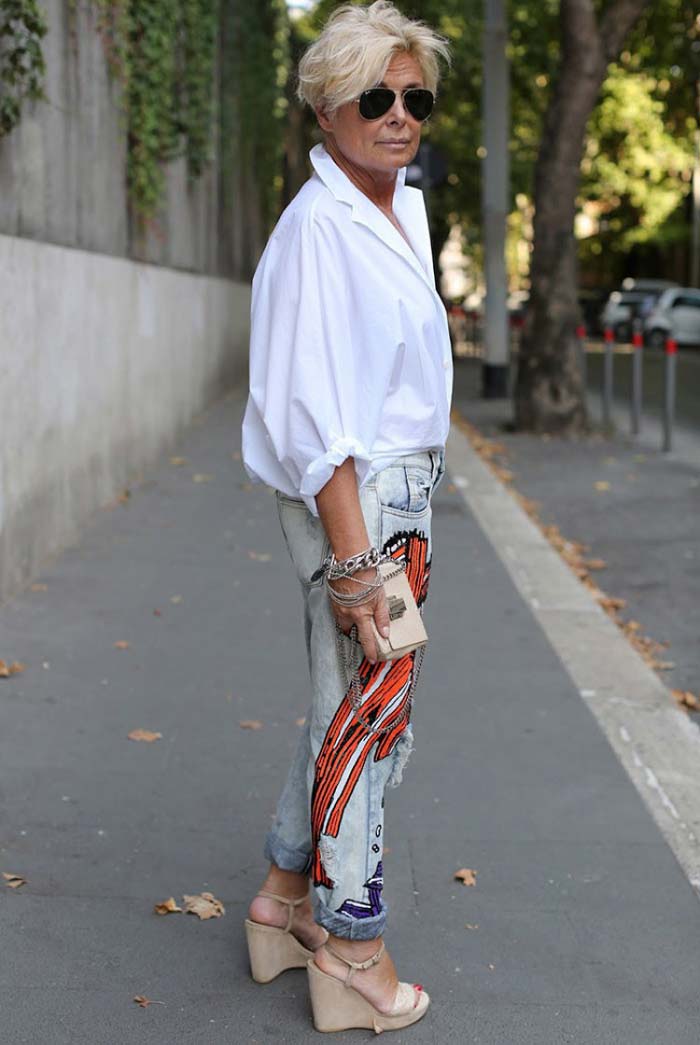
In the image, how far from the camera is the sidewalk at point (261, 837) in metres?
3.23

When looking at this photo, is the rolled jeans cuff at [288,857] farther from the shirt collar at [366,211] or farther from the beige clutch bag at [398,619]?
the shirt collar at [366,211]

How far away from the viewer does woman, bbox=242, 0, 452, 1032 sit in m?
2.86

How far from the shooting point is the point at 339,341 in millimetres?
2840

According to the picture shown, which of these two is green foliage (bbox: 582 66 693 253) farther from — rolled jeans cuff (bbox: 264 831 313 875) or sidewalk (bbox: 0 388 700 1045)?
rolled jeans cuff (bbox: 264 831 313 875)

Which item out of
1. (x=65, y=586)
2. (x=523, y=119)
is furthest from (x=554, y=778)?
(x=523, y=119)

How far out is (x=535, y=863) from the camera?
404 cm

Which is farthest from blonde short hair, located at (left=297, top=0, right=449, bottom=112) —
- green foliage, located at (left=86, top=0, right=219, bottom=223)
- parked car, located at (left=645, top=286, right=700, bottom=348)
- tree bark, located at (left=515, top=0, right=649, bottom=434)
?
parked car, located at (left=645, top=286, right=700, bottom=348)

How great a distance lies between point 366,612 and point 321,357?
48cm

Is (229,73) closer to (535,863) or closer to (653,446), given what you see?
(653,446)

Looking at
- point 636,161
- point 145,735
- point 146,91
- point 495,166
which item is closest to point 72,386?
point 146,91

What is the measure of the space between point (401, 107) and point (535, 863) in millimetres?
2034

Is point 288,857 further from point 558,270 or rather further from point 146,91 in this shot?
point 558,270

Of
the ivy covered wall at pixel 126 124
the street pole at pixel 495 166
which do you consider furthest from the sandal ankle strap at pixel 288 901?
the street pole at pixel 495 166

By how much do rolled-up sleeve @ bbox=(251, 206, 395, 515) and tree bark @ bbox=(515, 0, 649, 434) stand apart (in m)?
12.1
